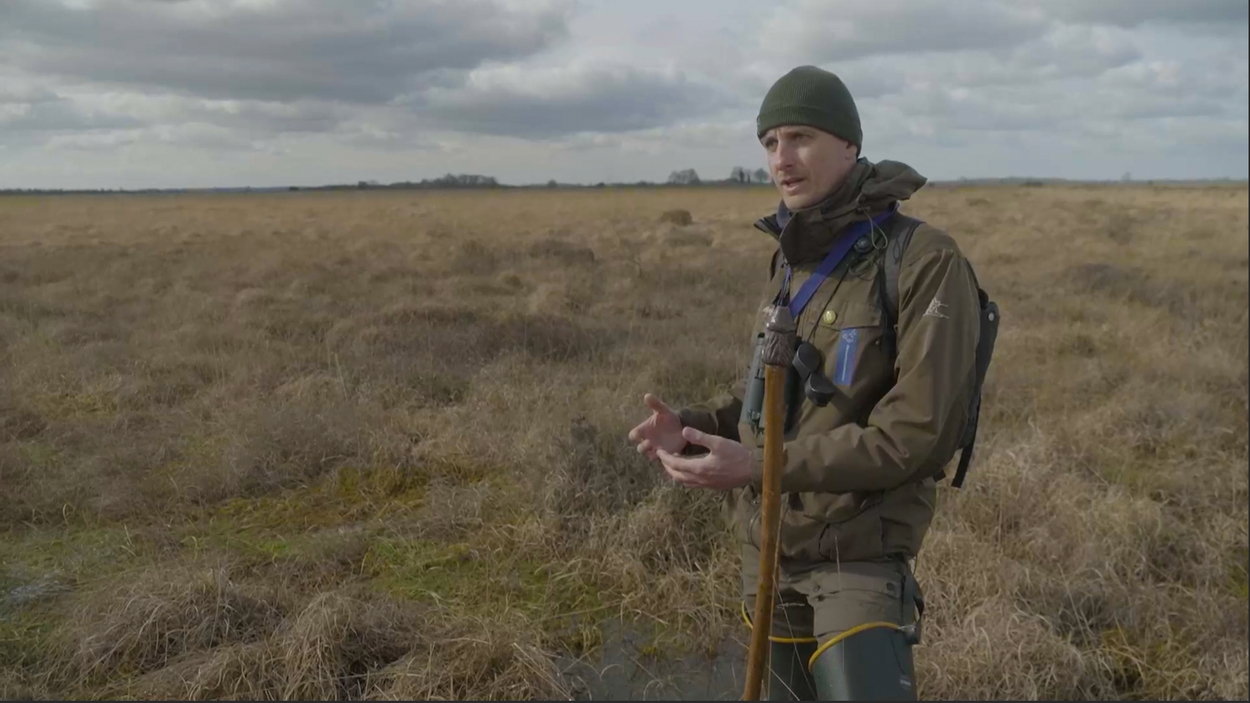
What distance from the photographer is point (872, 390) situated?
1.86 meters

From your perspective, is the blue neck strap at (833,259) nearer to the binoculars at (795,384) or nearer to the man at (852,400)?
the man at (852,400)

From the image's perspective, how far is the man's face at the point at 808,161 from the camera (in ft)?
6.28

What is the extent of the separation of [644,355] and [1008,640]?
4351 millimetres

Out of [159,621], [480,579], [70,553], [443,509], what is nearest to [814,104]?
[480,579]

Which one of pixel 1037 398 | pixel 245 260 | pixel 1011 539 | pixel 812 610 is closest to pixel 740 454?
pixel 812 610

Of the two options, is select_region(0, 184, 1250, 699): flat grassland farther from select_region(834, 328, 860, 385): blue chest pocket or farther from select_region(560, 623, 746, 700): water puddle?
select_region(834, 328, 860, 385): blue chest pocket

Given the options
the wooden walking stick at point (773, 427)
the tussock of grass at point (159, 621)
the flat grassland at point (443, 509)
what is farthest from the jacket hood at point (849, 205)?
the tussock of grass at point (159, 621)

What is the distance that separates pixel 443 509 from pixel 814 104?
350 cm

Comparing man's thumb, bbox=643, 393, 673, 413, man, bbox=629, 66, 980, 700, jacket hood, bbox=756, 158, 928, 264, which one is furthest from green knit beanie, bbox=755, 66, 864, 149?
man's thumb, bbox=643, 393, 673, 413

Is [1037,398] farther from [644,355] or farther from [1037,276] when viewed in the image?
[1037,276]

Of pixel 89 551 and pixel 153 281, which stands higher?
pixel 153 281

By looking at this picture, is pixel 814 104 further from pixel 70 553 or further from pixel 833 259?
pixel 70 553

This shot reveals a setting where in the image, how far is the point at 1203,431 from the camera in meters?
6.01

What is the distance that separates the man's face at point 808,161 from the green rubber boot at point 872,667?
1053 mm
